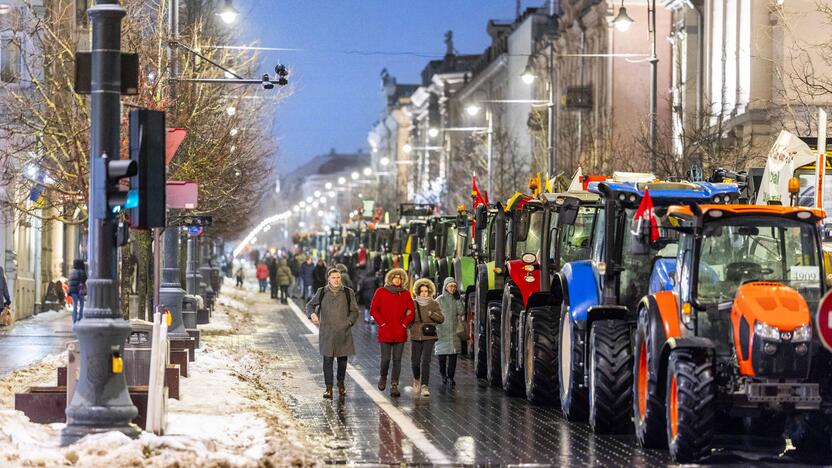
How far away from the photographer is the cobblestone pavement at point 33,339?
29.5 metres

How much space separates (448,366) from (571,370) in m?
6.50

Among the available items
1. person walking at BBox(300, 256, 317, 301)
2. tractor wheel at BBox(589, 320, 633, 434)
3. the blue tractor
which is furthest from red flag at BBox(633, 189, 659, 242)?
person walking at BBox(300, 256, 317, 301)

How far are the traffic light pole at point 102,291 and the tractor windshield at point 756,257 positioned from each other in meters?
5.06

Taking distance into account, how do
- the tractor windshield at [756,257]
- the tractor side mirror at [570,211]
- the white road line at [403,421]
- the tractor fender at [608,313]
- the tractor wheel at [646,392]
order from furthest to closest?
the tractor side mirror at [570,211]
the tractor fender at [608,313]
the white road line at [403,421]
the tractor wheel at [646,392]
the tractor windshield at [756,257]

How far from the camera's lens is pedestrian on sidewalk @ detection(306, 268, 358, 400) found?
76.0ft

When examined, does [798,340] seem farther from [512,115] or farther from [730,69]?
[512,115]

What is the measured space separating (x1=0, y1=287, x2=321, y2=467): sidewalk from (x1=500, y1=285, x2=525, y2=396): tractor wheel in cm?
315

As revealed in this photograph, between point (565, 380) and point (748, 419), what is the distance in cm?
232

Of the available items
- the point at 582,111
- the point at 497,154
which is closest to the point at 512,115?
the point at 497,154

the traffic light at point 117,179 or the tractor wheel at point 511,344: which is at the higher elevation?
the traffic light at point 117,179

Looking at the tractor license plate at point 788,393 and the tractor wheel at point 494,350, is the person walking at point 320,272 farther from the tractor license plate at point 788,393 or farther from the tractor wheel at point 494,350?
the tractor license plate at point 788,393

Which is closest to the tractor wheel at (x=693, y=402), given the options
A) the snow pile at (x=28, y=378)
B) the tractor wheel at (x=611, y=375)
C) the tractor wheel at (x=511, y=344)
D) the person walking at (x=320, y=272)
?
the tractor wheel at (x=611, y=375)

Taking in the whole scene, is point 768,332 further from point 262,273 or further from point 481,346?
point 262,273

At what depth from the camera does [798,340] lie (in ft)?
49.7
